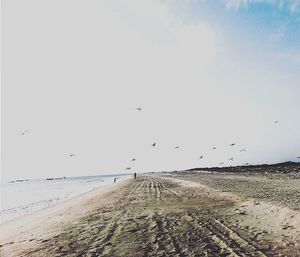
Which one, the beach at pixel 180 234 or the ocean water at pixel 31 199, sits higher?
the ocean water at pixel 31 199

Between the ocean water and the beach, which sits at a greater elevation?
the ocean water

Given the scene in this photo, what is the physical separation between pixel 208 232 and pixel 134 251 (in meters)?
2.91

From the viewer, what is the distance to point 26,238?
14898 millimetres

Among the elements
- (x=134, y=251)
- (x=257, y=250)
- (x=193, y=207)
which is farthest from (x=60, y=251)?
(x=193, y=207)

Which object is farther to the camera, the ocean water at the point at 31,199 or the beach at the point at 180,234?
the ocean water at the point at 31,199

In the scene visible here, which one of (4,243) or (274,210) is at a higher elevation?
(274,210)

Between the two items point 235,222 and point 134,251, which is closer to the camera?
point 134,251

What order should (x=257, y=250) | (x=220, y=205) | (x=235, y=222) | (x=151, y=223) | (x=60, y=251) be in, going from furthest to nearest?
(x=220, y=205) < (x=151, y=223) < (x=235, y=222) < (x=60, y=251) < (x=257, y=250)

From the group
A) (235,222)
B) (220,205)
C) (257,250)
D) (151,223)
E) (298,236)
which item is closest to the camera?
(257,250)

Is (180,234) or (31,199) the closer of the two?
(180,234)

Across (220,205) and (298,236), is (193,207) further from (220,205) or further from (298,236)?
(298,236)

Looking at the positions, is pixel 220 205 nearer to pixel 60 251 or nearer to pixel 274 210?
pixel 274 210

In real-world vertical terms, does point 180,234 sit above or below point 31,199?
below

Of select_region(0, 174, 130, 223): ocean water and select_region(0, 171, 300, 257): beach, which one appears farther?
select_region(0, 174, 130, 223): ocean water
